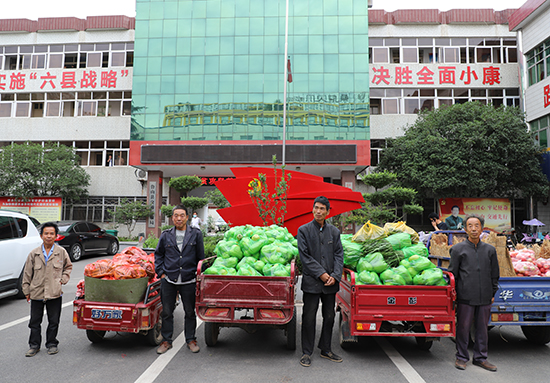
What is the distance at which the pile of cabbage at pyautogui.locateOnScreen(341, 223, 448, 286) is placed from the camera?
14.4ft

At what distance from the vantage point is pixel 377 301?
168 inches

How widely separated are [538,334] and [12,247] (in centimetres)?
869

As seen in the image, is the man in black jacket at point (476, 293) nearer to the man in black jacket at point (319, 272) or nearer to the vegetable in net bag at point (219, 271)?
the man in black jacket at point (319, 272)

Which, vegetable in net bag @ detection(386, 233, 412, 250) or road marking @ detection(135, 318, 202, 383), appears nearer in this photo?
road marking @ detection(135, 318, 202, 383)

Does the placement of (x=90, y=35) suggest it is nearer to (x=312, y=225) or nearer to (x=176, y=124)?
(x=176, y=124)

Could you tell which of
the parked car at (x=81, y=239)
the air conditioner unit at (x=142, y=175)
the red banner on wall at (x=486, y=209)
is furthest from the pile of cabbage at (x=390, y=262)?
the air conditioner unit at (x=142, y=175)

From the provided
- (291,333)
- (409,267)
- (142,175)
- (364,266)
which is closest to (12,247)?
(291,333)

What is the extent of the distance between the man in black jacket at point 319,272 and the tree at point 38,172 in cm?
2324

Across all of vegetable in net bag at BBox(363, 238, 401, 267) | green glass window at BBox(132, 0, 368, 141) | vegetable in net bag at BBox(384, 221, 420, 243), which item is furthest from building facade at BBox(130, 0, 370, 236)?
vegetable in net bag at BBox(363, 238, 401, 267)

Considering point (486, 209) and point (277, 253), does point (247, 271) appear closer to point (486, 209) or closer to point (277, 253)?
point (277, 253)

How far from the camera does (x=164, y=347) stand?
454 cm

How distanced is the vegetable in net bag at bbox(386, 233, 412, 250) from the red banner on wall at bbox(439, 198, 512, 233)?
18.6 meters

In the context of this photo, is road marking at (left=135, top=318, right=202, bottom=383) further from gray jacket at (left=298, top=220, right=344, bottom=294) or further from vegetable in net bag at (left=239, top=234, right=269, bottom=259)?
gray jacket at (left=298, top=220, right=344, bottom=294)

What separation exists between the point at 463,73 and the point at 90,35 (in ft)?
90.4
